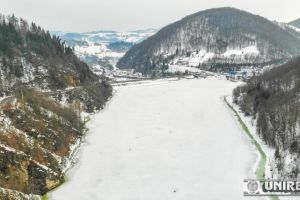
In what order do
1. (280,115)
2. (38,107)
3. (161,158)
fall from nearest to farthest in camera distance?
(161,158) < (38,107) < (280,115)

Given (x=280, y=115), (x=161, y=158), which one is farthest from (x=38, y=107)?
(x=280, y=115)

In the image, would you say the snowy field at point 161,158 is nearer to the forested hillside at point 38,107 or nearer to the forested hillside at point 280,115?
the forested hillside at point 38,107

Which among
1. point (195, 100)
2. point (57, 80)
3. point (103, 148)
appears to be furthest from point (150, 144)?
point (195, 100)

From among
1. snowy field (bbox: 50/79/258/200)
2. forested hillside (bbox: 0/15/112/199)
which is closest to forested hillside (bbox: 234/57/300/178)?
snowy field (bbox: 50/79/258/200)

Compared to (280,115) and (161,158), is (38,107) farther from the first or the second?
(280,115)

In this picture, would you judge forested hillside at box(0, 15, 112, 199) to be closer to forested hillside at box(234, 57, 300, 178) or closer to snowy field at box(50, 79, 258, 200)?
snowy field at box(50, 79, 258, 200)
